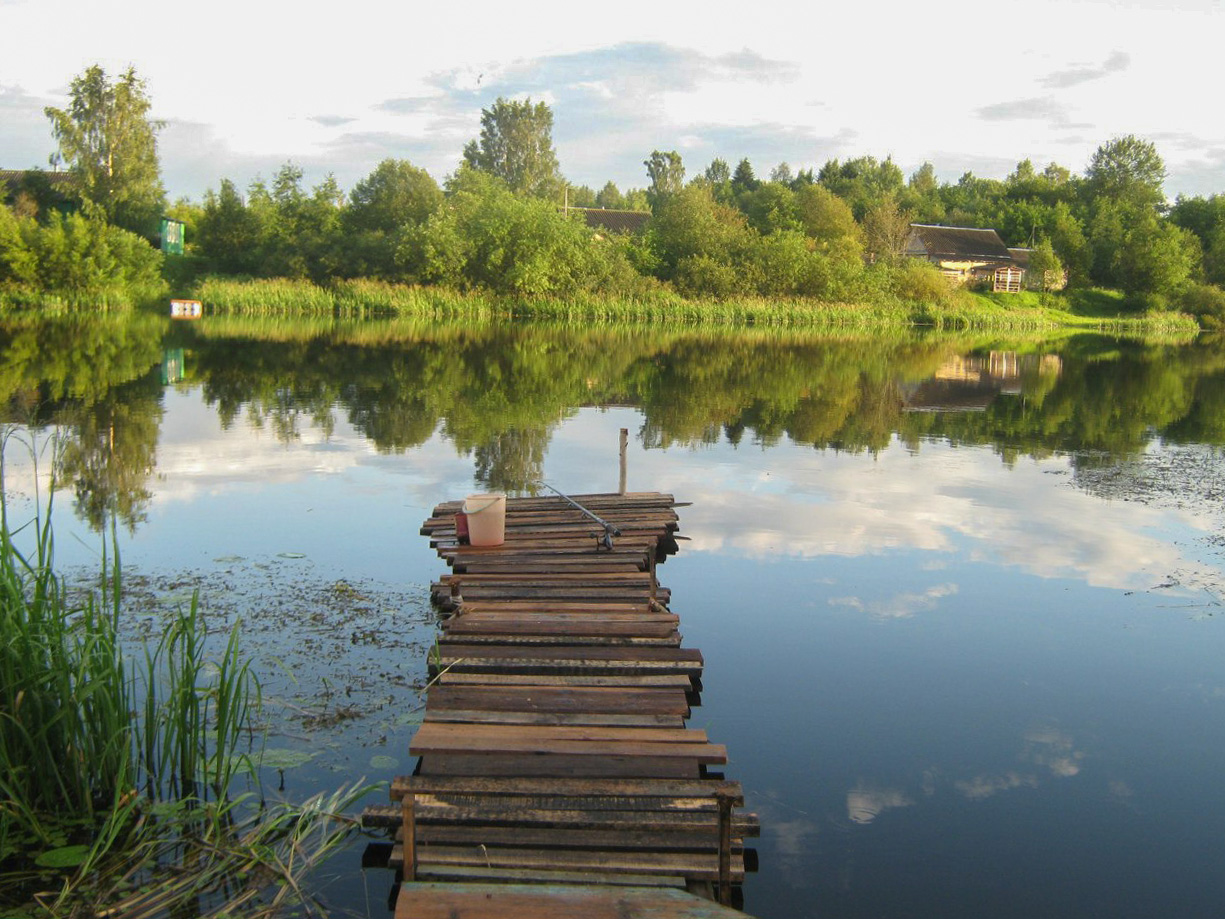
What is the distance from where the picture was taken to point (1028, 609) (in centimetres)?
909

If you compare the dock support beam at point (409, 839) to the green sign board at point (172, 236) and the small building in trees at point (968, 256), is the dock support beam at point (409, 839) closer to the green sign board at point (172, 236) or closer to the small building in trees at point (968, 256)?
the green sign board at point (172, 236)

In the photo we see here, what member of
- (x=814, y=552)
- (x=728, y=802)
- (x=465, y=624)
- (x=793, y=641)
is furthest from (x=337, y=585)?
(x=728, y=802)

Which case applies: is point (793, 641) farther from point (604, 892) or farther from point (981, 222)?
point (981, 222)

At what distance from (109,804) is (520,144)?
83.8 m

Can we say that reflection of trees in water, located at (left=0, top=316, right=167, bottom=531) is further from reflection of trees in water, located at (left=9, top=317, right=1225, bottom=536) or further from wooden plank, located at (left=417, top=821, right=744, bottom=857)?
wooden plank, located at (left=417, top=821, right=744, bottom=857)

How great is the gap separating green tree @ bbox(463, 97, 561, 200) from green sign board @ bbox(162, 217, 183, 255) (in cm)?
2958

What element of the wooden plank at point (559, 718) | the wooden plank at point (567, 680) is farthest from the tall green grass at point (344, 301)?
the wooden plank at point (559, 718)

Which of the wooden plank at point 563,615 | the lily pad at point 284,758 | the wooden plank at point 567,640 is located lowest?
the lily pad at point 284,758

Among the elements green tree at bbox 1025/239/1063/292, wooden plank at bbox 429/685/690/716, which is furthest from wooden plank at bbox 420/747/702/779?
green tree at bbox 1025/239/1063/292

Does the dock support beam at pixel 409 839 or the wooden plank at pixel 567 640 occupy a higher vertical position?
the wooden plank at pixel 567 640

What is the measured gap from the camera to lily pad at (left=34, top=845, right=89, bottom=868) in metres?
4.57

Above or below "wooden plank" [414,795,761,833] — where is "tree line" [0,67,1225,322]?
above

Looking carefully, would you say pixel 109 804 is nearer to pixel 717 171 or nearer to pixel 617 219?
pixel 617 219

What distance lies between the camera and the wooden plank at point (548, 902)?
396cm
